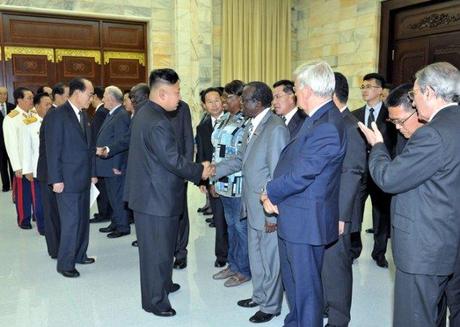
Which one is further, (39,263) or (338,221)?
(39,263)

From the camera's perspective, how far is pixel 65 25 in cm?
818

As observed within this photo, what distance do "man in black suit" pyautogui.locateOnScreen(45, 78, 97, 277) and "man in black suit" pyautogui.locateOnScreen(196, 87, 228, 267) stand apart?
1.07 metres

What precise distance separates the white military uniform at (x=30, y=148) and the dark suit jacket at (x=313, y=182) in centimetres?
350

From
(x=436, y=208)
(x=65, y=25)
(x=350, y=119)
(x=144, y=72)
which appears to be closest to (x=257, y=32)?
(x=144, y=72)

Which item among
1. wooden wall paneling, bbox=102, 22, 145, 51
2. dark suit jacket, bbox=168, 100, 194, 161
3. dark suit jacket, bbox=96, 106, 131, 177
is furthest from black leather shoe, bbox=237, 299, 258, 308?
wooden wall paneling, bbox=102, 22, 145, 51

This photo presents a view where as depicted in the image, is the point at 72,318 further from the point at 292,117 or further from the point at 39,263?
the point at 292,117

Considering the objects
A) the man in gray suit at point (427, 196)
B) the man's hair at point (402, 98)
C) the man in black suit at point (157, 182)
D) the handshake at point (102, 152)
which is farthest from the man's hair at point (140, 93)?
the man in gray suit at point (427, 196)

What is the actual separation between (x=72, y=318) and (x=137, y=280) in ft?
2.41

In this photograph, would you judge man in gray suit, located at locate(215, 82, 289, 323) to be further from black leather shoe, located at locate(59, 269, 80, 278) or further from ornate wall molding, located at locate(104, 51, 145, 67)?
ornate wall molding, located at locate(104, 51, 145, 67)

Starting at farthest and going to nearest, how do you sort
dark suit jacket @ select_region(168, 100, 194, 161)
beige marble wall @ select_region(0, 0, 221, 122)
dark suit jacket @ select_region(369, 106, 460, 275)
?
1. beige marble wall @ select_region(0, 0, 221, 122)
2. dark suit jacket @ select_region(168, 100, 194, 161)
3. dark suit jacket @ select_region(369, 106, 460, 275)

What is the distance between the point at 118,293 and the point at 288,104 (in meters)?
1.96

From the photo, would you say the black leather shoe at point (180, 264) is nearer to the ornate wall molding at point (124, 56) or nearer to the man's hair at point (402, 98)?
the man's hair at point (402, 98)

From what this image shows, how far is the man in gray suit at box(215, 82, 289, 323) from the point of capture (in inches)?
105

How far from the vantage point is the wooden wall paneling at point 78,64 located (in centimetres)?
835
